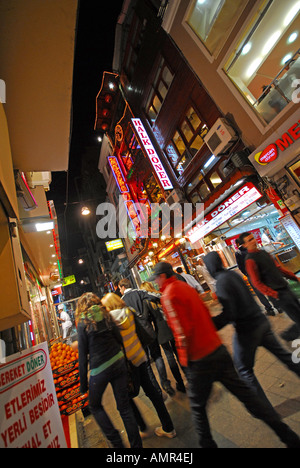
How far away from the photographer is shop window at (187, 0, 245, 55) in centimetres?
827

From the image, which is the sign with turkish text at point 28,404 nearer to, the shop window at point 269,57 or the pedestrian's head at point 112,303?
the pedestrian's head at point 112,303

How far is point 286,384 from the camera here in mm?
3088

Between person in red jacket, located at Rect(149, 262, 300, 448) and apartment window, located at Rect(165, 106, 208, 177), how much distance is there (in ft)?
35.8

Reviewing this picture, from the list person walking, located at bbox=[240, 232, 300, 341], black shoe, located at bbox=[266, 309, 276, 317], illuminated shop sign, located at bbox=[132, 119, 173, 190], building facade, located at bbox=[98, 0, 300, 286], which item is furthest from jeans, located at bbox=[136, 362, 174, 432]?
illuminated shop sign, located at bbox=[132, 119, 173, 190]

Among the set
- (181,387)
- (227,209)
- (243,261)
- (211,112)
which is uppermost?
(211,112)

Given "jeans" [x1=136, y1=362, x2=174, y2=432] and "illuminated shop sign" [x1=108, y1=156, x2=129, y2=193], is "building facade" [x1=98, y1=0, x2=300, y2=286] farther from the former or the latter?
"jeans" [x1=136, y1=362, x2=174, y2=432]

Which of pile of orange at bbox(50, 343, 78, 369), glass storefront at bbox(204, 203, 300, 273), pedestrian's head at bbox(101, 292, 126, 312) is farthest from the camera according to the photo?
glass storefront at bbox(204, 203, 300, 273)

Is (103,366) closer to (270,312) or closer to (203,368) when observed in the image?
(203,368)

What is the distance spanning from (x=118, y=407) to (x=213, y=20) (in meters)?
12.8

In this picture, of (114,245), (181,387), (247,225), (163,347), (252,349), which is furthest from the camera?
(114,245)

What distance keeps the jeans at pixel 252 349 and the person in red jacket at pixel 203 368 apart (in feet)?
1.61

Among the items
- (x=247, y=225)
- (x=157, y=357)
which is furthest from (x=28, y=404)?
(x=247, y=225)

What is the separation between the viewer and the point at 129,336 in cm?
322
